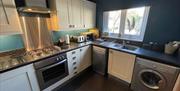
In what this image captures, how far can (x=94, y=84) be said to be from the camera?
2.07 meters

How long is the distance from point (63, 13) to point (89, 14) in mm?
953

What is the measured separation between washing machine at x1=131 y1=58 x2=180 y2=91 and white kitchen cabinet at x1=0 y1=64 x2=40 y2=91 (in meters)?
1.86

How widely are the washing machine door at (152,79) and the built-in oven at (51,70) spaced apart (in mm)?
1530

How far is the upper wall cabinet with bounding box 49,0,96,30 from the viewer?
1.82m

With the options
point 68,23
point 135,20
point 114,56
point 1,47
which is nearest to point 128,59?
point 114,56

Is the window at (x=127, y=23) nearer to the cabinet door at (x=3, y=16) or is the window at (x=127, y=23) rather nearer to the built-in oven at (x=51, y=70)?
the built-in oven at (x=51, y=70)

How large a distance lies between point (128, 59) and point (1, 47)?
7.69 feet

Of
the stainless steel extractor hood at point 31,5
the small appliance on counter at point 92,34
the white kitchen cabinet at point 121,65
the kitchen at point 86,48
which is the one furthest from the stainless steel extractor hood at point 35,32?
the white kitchen cabinet at point 121,65

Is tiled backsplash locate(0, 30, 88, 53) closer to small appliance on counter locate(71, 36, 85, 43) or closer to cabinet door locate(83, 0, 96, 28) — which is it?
small appliance on counter locate(71, 36, 85, 43)

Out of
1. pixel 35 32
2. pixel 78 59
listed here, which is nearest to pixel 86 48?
pixel 78 59

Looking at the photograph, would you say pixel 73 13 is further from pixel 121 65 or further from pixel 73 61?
pixel 121 65

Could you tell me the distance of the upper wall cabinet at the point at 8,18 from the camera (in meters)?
1.21

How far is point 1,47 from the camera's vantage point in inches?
58.4

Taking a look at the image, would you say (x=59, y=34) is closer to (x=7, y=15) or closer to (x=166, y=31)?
(x=7, y=15)
